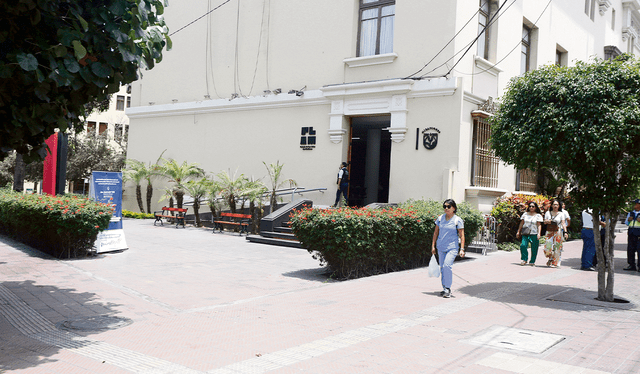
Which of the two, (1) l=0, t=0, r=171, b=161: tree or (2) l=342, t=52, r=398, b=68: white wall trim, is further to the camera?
(2) l=342, t=52, r=398, b=68: white wall trim

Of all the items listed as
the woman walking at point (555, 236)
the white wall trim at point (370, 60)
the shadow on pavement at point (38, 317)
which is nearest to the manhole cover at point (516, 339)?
the shadow on pavement at point (38, 317)

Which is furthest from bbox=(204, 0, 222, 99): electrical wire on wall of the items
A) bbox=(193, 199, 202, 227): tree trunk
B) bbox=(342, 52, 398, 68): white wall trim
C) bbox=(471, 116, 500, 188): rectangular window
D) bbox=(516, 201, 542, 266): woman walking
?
bbox=(516, 201, 542, 266): woman walking

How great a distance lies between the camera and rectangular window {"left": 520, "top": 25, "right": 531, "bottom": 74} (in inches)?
802

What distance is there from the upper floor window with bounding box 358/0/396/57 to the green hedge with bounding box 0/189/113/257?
10.6 m

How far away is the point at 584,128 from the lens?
804 centimetres

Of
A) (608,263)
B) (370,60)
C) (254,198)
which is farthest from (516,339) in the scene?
(370,60)

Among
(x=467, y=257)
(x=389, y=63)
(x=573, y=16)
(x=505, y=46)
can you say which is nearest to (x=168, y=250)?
(x=467, y=257)

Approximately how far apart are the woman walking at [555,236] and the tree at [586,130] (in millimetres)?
3909

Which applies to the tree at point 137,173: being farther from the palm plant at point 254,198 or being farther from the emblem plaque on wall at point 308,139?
the emblem plaque on wall at point 308,139

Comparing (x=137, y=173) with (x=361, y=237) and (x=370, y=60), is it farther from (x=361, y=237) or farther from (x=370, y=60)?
(x=361, y=237)

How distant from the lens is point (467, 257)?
14.0 m

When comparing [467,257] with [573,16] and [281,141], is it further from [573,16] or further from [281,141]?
[573,16]

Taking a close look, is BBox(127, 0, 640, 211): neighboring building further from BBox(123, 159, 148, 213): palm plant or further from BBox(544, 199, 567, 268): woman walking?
BBox(544, 199, 567, 268): woman walking

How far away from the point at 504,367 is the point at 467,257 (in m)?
9.19
